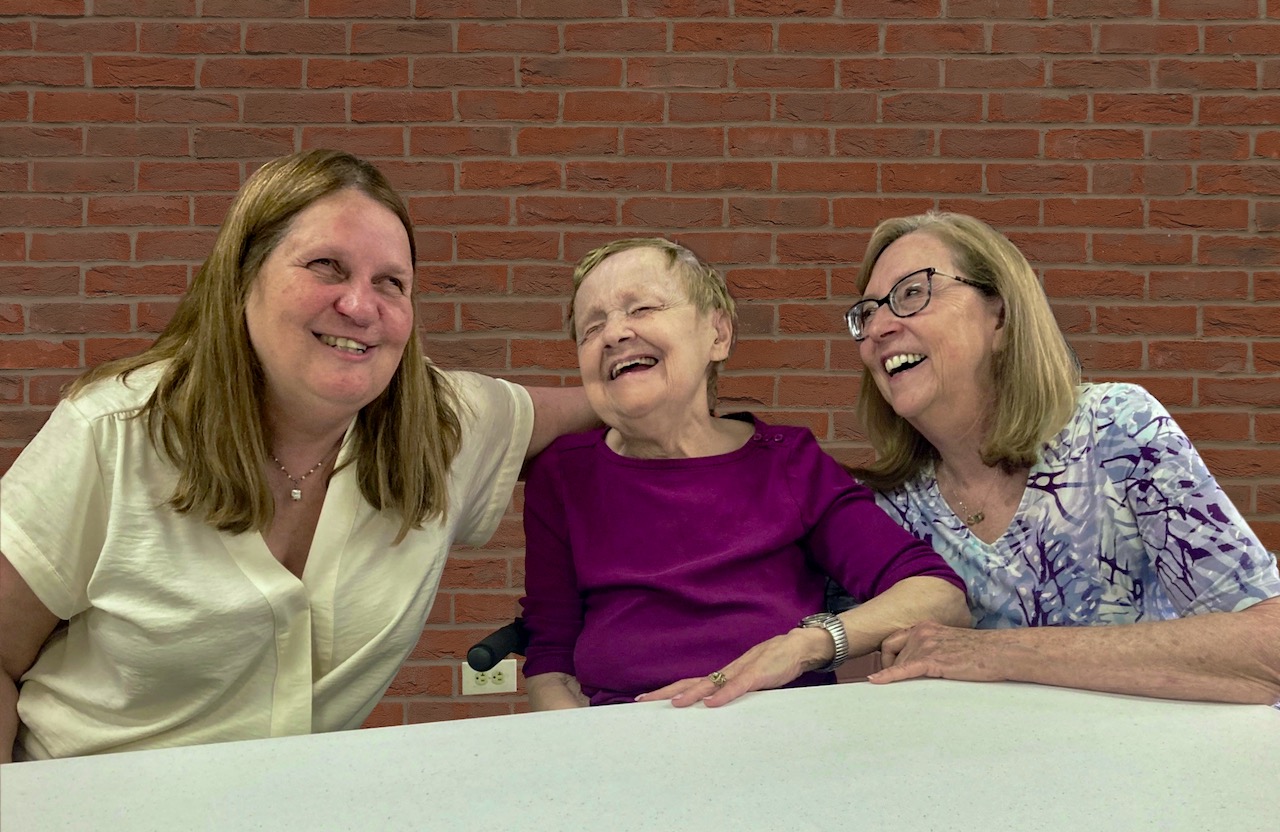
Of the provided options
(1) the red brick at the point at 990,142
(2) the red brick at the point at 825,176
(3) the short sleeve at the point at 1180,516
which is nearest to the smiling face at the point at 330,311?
(3) the short sleeve at the point at 1180,516

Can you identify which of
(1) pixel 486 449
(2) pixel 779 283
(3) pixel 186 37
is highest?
(3) pixel 186 37

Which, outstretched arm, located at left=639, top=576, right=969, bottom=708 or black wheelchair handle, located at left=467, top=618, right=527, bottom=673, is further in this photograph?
black wheelchair handle, located at left=467, top=618, right=527, bottom=673

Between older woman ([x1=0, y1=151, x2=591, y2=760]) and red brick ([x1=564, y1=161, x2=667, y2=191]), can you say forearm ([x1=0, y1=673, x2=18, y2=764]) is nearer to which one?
older woman ([x1=0, y1=151, x2=591, y2=760])

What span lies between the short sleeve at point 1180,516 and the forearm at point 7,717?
5.21ft

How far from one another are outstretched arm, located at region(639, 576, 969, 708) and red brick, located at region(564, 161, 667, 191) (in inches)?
78.1

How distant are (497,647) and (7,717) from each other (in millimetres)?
657

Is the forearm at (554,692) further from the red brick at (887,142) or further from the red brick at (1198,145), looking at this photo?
the red brick at (1198,145)

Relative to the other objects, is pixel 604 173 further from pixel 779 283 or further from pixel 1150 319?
pixel 1150 319

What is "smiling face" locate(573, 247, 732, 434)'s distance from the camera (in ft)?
5.53

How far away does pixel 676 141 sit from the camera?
3242 mm

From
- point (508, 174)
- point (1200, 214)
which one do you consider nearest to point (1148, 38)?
point (1200, 214)

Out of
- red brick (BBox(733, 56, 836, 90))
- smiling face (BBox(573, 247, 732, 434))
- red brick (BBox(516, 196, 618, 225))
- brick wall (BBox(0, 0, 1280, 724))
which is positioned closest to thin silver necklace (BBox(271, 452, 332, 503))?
smiling face (BBox(573, 247, 732, 434))

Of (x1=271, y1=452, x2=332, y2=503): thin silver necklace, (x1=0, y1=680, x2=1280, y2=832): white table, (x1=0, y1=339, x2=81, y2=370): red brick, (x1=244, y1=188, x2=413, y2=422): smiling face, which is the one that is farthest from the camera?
(x1=0, y1=339, x2=81, y2=370): red brick

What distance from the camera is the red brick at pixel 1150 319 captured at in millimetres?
3244
